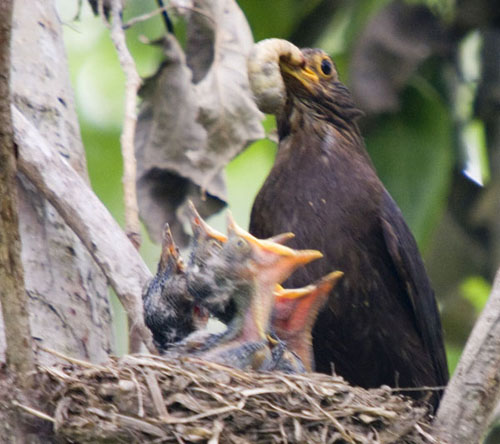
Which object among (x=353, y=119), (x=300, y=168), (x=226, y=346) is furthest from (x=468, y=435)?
(x=353, y=119)

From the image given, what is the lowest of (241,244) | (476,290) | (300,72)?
(476,290)

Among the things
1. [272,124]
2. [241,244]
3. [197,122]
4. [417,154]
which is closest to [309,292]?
[241,244]

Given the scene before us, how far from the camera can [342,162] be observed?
522 cm

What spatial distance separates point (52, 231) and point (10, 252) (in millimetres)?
1274

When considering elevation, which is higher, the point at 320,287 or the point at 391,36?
the point at 391,36

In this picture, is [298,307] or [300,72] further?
[300,72]

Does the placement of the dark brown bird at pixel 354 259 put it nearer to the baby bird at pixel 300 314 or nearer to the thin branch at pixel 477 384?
the baby bird at pixel 300 314

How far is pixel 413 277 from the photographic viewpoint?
5.01m

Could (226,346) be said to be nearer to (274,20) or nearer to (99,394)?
(99,394)

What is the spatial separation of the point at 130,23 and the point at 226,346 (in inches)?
63.6

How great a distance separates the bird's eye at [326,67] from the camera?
5391 millimetres

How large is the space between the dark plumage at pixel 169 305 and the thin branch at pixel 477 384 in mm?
1132

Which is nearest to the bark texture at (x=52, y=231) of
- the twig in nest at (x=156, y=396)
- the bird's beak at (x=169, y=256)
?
the bird's beak at (x=169, y=256)

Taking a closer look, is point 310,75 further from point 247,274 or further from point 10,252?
point 10,252
